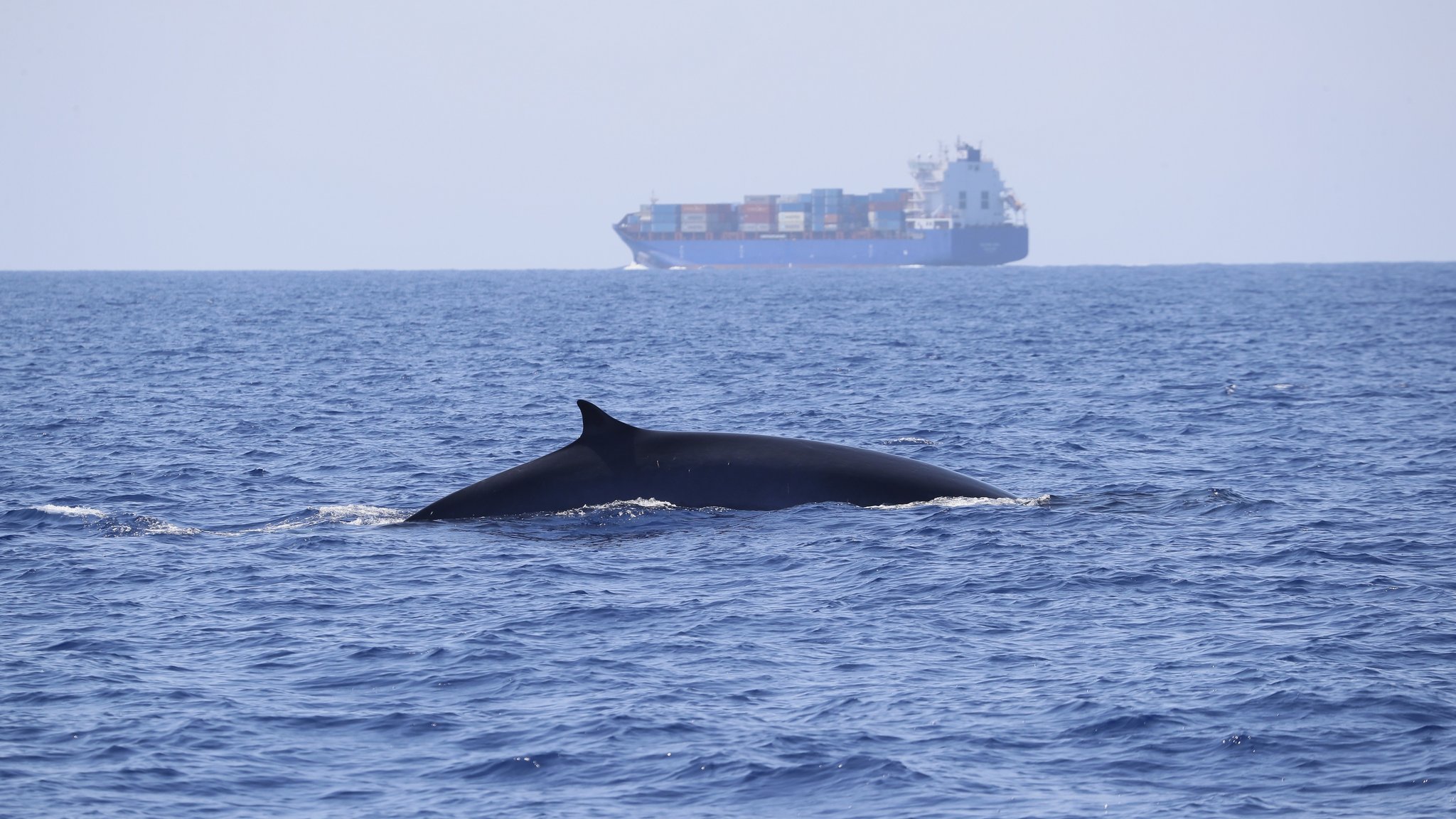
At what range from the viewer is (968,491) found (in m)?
20.7

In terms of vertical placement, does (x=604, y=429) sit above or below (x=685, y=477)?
above

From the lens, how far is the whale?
62.5 ft

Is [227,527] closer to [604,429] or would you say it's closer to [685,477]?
[604,429]

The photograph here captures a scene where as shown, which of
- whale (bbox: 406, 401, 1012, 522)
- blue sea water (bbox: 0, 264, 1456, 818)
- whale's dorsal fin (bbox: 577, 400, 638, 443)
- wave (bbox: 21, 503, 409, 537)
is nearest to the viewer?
blue sea water (bbox: 0, 264, 1456, 818)

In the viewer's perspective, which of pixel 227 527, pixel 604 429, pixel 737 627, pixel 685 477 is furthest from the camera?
pixel 227 527

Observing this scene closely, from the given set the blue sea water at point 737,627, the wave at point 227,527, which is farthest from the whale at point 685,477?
Answer: the wave at point 227,527

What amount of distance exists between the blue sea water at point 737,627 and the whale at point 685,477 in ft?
0.87

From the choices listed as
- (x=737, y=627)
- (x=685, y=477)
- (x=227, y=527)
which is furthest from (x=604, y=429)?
(x=227, y=527)

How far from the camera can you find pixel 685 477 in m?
19.3

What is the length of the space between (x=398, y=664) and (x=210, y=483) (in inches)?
481

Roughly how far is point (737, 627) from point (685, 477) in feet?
14.7

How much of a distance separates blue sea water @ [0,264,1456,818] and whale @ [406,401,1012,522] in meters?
0.27

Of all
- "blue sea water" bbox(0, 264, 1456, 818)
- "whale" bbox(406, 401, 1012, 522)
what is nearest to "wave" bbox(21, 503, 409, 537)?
"blue sea water" bbox(0, 264, 1456, 818)

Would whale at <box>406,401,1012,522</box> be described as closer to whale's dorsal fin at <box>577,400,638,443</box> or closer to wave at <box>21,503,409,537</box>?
whale's dorsal fin at <box>577,400,638,443</box>
